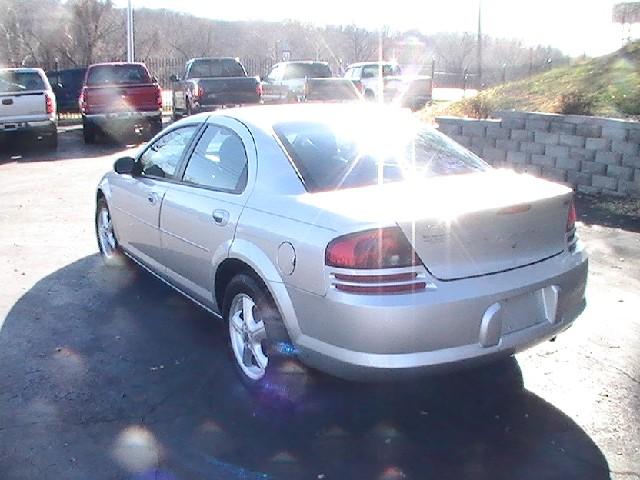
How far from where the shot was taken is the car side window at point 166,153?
16.1 feet

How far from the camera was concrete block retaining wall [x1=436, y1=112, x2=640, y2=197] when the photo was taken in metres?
8.35

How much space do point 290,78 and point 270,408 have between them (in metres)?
18.3

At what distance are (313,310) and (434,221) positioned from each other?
726 millimetres

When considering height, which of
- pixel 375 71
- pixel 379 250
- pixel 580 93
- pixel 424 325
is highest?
pixel 375 71

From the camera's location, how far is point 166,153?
16.9 ft

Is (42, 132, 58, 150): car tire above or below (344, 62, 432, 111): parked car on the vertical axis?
below

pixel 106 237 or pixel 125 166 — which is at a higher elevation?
pixel 125 166

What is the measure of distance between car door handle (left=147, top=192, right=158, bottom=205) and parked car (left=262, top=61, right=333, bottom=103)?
15.7 metres

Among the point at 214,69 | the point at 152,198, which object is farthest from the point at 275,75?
the point at 152,198

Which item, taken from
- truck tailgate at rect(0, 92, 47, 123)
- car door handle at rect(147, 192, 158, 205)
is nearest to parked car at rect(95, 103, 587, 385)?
car door handle at rect(147, 192, 158, 205)

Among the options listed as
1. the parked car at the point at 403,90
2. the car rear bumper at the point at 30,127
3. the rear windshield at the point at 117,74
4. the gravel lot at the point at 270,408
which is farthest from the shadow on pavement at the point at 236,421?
the parked car at the point at 403,90

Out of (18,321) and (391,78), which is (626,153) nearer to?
(18,321)

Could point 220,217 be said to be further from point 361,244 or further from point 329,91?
point 329,91

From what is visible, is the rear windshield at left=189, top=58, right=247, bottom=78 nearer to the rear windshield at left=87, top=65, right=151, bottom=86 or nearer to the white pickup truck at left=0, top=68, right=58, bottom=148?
the rear windshield at left=87, top=65, right=151, bottom=86
